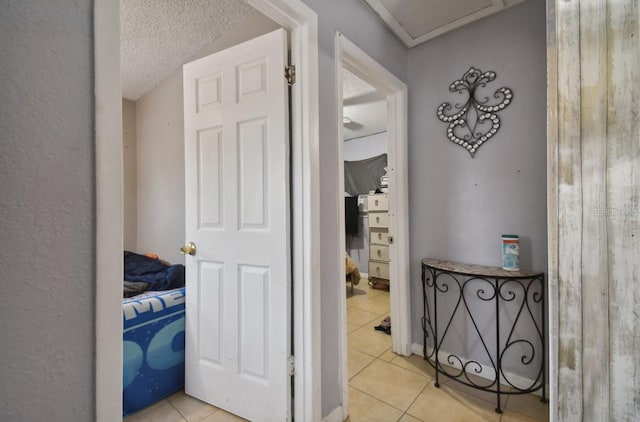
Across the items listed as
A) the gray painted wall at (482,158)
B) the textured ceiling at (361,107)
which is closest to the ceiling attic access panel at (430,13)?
the gray painted wall at (482,158)

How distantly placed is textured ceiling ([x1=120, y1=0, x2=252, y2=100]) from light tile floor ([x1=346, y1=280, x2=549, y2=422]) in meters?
2.63

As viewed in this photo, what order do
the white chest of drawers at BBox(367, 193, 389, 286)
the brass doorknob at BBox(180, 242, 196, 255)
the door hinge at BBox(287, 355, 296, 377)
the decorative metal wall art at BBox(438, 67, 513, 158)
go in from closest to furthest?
the door hinge at BBox(287, 355, 296, 377) → the brass doorknob at BBox(180, 242, 196, 255) → the decorative metal wall art at BBox(438, 67, 513, 158) → the white chest of drawers at BBox(367, 193, 389, 286)

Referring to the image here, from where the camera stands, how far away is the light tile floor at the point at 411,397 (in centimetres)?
150

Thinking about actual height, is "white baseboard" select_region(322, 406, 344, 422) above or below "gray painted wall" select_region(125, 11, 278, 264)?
below

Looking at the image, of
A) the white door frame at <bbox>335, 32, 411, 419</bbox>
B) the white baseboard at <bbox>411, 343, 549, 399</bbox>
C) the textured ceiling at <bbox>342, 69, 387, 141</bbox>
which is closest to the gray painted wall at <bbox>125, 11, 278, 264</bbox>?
the textured ceiling at <bbox>342, 69, 387, 141</bbox>

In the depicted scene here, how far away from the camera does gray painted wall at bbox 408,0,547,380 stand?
1.70 meters

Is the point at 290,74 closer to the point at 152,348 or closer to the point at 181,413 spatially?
the point at 152,348

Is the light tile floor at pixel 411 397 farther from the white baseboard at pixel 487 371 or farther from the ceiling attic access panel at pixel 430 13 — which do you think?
the ceiling attic access panel at pixel 430 13

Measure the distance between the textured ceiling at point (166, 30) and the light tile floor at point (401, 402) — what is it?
2.54 metres

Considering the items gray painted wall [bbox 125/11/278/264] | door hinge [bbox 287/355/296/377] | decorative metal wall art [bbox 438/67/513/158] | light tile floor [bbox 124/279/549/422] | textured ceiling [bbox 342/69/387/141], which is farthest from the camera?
textured ceiling [bbox 342/69/387/141]

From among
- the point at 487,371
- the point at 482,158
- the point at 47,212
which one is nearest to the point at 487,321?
the point at 487,371

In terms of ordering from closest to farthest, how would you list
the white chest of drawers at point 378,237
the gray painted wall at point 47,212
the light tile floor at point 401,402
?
the gray painted wall at point 47,212, the light tile floor at point 401,402, the white chest of drawers at point 378,237

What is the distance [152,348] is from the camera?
1640 mm

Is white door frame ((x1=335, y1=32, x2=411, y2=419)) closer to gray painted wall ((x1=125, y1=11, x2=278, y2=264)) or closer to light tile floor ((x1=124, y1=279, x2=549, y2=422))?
light tile floor ((x1=124, y1=279, x2=549, y2=422))
